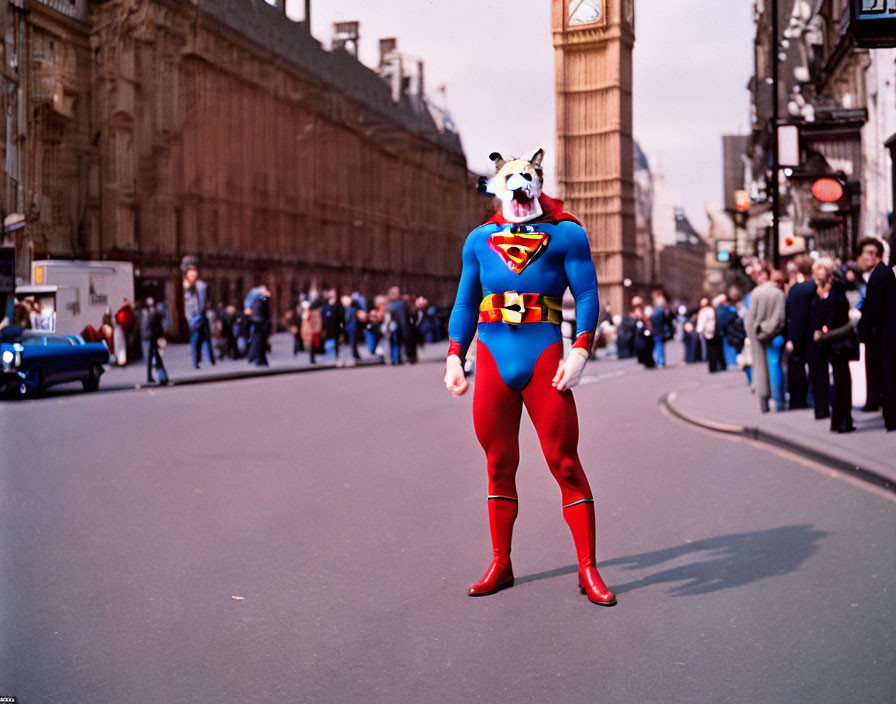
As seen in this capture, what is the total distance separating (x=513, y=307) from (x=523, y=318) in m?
0.05

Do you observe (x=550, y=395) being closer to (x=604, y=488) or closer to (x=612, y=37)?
(x=612, y=37)

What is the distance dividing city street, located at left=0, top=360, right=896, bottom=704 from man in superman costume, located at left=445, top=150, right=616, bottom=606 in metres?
0.76

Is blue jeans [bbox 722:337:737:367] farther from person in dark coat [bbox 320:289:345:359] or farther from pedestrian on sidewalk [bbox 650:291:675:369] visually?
person in dark coat [bbox 320:289:345:359]

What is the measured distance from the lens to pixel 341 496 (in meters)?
8.95

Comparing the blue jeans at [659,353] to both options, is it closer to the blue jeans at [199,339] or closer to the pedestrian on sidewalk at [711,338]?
the pedestrian on sidewalk at [711,338]

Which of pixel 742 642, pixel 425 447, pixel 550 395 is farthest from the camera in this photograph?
pixel 425 447

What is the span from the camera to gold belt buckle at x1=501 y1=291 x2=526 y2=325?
4.41 m

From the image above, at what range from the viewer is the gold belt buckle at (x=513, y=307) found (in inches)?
174


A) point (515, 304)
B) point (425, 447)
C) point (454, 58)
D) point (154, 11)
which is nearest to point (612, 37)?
point (454, 58)

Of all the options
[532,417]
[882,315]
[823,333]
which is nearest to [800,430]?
[823,333]

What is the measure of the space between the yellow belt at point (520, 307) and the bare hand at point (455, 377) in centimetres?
22

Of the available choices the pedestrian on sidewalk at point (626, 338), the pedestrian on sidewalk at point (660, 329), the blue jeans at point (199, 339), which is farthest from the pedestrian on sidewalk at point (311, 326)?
the blue jeans at point (199, 339)

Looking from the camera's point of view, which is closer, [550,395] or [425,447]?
[550,395]

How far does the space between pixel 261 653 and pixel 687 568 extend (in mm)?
2448
